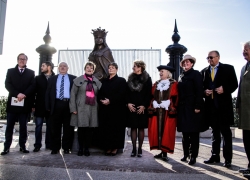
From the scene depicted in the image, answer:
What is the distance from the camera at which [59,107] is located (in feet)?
15.1

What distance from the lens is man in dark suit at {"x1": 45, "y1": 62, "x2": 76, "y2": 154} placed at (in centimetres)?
462

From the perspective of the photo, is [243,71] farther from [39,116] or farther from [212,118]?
[39,116]

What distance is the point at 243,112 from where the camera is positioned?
348 cm

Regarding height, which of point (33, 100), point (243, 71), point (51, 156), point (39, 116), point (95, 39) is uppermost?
point (95, 39)

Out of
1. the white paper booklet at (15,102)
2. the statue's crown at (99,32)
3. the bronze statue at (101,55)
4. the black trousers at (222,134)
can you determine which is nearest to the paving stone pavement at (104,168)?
the black trousers at (222,134)

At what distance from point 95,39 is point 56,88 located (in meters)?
1.71

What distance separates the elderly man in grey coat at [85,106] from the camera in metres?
4.49

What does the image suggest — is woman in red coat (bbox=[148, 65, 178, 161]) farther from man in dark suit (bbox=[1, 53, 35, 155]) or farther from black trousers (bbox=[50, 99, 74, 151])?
man in dark suit (bbox=[1, 53, 35, 155])

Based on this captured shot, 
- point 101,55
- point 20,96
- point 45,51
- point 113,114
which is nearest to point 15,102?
point 20,96

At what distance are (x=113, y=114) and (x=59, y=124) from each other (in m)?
1.10

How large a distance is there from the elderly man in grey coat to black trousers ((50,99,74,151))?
17cm

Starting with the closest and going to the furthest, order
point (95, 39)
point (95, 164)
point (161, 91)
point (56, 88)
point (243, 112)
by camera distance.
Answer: point (243, 112) → point (95, 164) → point (161, 91) → point (56, 88) → point (95, 39)

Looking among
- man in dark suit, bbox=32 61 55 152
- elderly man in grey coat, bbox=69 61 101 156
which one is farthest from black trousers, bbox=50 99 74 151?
man in dark suit, bbox=32 61 55 152

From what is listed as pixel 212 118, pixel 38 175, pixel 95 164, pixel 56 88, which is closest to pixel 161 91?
pixel 212 118
